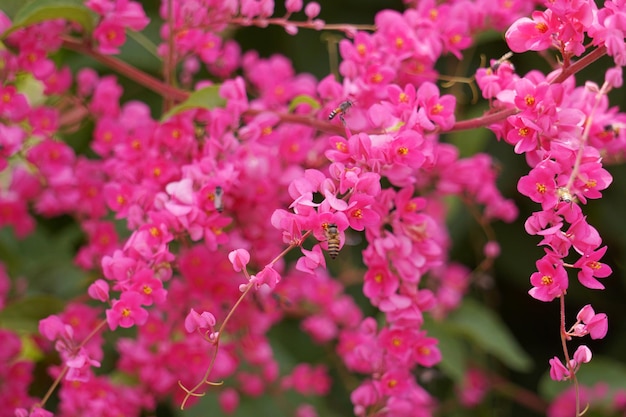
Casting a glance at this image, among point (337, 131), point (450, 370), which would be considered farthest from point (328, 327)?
point (337, 131)

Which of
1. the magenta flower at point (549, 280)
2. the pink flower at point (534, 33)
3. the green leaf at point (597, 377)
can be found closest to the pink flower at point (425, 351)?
the magenta flower at point (549, 280)

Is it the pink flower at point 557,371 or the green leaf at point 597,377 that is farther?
the green leaf at point 597,377

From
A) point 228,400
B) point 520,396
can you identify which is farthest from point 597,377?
point 228,400

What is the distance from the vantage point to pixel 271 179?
0.91 meters

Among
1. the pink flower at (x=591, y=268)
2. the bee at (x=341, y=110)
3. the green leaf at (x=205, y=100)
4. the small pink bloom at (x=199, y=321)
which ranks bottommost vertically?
the small pink bloom at (x=199, y=321)

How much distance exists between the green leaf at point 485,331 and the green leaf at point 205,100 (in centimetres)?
61

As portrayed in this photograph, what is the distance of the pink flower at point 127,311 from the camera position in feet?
2.25

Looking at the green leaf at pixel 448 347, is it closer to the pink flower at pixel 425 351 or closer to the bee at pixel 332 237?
the pink flower at pixel 425 351

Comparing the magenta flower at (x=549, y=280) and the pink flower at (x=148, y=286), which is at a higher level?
the magenta flower at (x=549, y=280)

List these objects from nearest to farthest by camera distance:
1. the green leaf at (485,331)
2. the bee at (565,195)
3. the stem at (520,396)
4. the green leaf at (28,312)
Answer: the bee at (565,195)
the green leaf at (28,312)
the green leaf at (485,331)
the stem at (520,396)

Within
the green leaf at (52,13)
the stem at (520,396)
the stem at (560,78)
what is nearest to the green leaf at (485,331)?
the stem at (520,396)

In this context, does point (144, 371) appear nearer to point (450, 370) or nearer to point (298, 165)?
point (298, 165)

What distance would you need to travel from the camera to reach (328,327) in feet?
3.74

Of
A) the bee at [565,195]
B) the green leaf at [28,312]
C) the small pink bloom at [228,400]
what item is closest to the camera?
the bee at [565,195]
